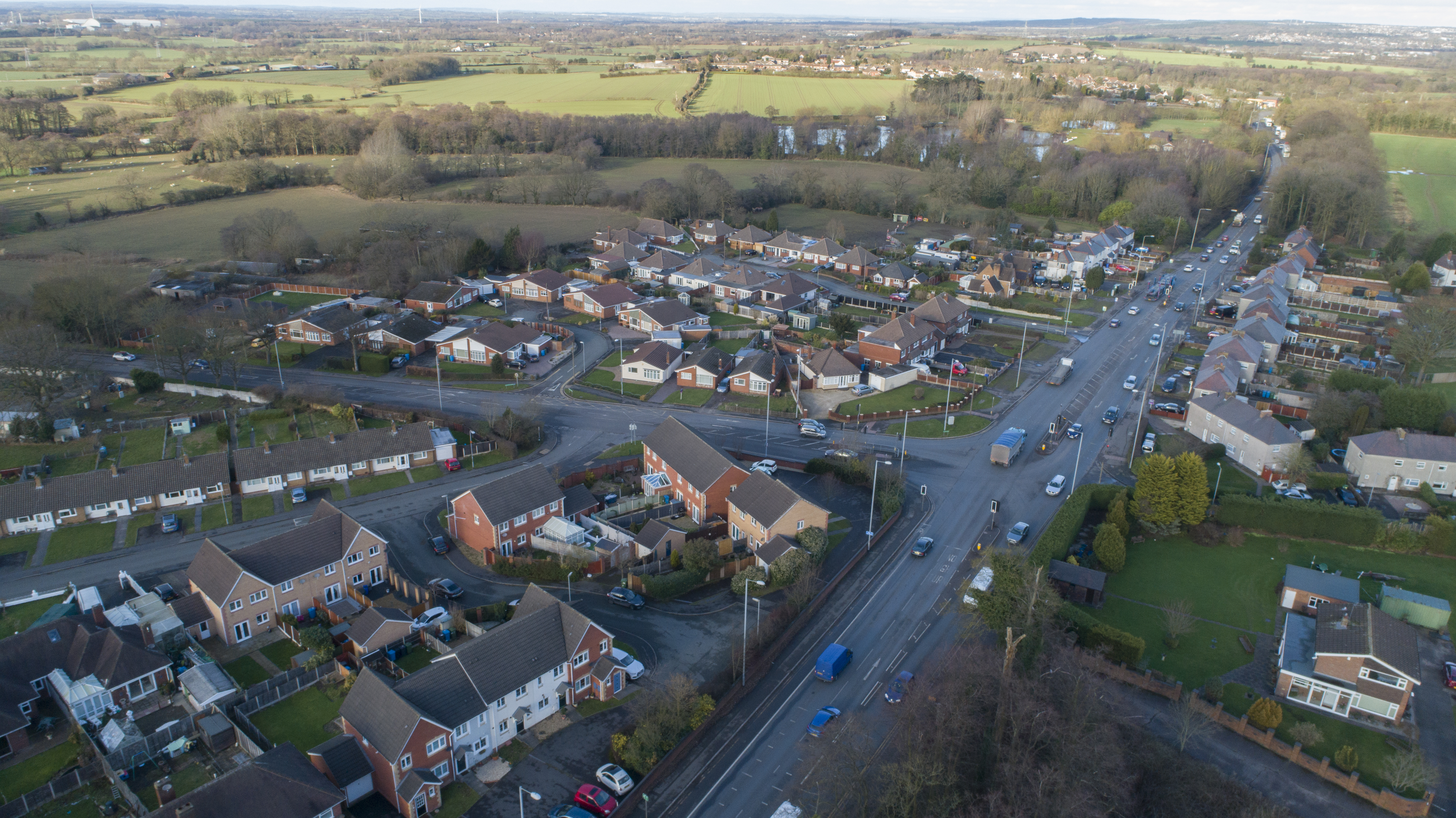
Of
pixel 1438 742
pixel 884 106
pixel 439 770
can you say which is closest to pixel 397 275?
pixel 439 770

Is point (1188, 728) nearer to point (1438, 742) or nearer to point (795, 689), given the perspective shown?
point (1438, 742)

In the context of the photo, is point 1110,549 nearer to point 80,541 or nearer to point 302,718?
point 302,718

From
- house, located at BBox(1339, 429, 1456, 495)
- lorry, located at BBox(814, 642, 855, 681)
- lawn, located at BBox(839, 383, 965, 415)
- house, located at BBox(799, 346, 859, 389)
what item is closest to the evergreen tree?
house, located at BBox(1339, 429, 1456, 495)

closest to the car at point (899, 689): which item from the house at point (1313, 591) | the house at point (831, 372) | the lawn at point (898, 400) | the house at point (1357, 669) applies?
the house at point (1357, 669)

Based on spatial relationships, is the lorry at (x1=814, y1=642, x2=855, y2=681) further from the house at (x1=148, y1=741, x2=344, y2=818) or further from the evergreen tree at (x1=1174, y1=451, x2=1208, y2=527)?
the evergreen tree at (x1=1174, y1=451, x2=1208, y2=527)

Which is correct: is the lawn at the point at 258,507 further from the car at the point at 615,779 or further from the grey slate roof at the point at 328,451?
the car at the point at 615,779

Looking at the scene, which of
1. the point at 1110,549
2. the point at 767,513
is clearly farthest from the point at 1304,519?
the point at 767,513
